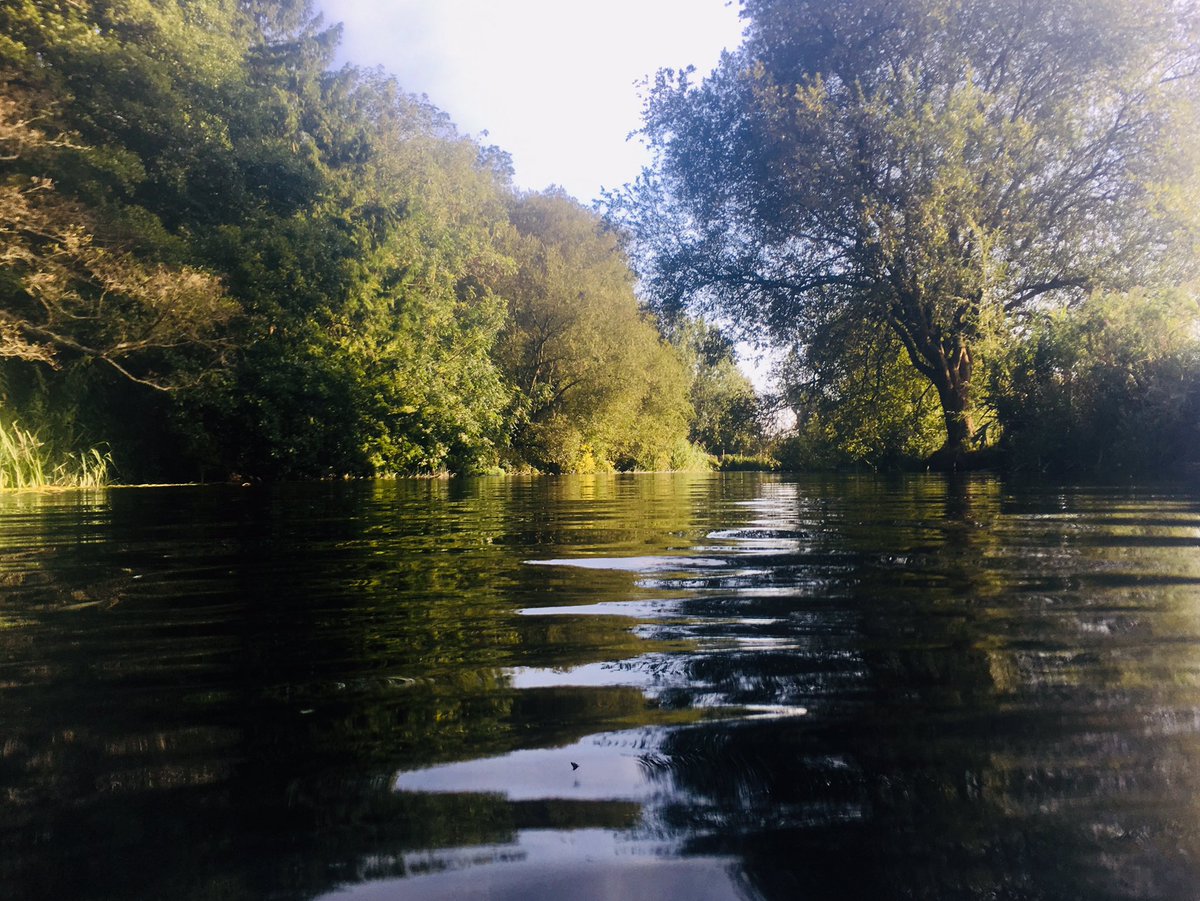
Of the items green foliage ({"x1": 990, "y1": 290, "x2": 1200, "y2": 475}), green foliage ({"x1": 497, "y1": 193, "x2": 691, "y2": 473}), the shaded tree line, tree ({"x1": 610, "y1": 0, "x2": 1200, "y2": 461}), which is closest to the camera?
green foliage ({"x1": 990, "y1": 290, "x2": 1200, "y2": 475})

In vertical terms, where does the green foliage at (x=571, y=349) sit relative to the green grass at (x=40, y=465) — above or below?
above

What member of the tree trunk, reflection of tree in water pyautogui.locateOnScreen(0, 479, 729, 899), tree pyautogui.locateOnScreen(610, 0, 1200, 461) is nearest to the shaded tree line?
tree pyautogui.locateOnScreen(610, 0, 1200, 461)

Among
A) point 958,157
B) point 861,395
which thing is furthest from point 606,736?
point 861,395

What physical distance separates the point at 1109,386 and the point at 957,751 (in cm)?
1485

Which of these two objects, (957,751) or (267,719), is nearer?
(957,751)

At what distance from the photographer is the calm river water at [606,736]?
33.8 inches

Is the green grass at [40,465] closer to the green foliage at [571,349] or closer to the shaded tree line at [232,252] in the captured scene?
the shaded tree line at [232,252]

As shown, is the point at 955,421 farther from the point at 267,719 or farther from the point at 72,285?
the point at 267,719

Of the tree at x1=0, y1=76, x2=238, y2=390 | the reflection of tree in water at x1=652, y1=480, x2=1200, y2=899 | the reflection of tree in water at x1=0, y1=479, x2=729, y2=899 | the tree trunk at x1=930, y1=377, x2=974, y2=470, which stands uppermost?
the tree at x1=0, y1=76, x2=238, y2=390

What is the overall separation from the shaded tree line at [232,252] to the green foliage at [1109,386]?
604 centimetres

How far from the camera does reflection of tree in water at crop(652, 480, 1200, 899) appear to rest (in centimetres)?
85

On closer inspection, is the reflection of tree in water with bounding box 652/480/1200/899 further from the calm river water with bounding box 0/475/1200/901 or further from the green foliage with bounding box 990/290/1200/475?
the green foliage with bounding box 990/290/1200/475

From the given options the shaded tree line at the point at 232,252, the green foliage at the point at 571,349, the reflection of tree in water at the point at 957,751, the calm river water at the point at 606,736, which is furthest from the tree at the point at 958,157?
the green foliage at the point at 571,349

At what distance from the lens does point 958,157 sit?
45.5 ft
